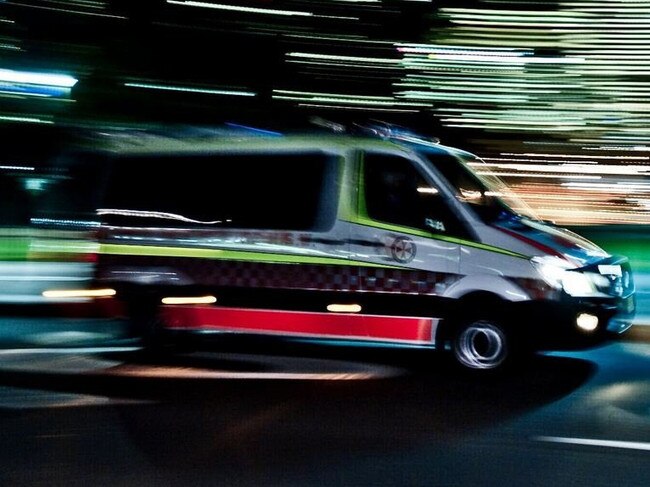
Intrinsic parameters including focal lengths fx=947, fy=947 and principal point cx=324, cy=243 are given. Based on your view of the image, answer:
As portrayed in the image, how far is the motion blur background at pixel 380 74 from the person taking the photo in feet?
92.5

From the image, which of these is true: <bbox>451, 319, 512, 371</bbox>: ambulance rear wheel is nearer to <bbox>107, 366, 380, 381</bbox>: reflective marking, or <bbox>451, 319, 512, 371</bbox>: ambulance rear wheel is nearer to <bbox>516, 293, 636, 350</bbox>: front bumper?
<bbox>516, 293, 636, 350</bbox>: front bumper

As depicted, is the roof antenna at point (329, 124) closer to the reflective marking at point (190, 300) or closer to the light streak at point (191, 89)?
the reflective marking at point (190, 300)

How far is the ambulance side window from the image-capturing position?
24.8 ft

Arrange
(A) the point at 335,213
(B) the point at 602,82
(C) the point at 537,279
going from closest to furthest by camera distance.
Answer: (C) the point at 537,279 < (A) the point at 335,213 < (B) the point at 602,82

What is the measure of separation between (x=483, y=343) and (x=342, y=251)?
1.39m

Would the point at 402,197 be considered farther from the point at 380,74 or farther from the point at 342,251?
the point at 380,74

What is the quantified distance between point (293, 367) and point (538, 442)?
3.14m

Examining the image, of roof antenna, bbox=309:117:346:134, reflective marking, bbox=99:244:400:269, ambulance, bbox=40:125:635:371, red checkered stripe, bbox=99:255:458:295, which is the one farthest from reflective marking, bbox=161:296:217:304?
roof antenna, bbox=309:117:346:134

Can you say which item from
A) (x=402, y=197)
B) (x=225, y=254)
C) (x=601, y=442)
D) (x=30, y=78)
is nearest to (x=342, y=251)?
(x=402, y=197)

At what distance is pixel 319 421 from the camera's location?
601cm

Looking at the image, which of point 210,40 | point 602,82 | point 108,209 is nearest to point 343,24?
point 210,40

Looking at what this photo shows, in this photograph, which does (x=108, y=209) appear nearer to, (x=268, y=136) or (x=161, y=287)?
(x=161, y=287)

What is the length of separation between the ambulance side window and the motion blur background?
16.5m

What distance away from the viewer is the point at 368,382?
747 centimetres
